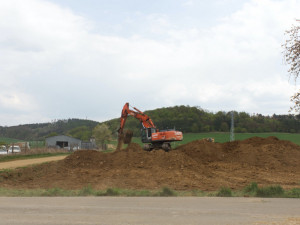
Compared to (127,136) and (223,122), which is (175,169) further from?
(223,122)

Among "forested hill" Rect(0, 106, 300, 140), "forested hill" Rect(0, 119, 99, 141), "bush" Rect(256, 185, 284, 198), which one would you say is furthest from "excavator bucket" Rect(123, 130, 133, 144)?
"forested hill" Rect(0, 119, 99, 141)

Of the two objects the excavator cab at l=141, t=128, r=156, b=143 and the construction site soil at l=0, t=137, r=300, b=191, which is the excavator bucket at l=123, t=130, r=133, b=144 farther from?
the excavator cab at l=141, t=128, r=156, b=143

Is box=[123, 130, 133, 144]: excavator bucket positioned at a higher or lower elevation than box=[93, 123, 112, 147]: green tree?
lower

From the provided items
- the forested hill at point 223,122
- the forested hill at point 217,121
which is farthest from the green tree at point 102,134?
the forested hill at point 223,122
